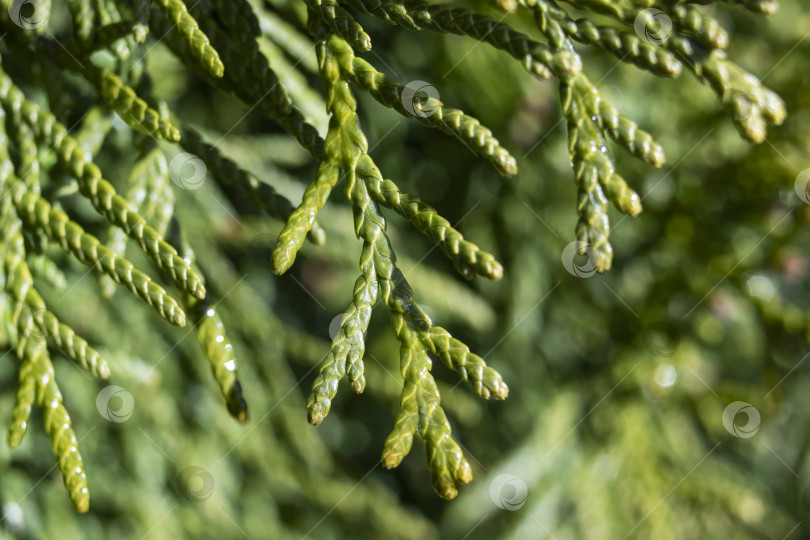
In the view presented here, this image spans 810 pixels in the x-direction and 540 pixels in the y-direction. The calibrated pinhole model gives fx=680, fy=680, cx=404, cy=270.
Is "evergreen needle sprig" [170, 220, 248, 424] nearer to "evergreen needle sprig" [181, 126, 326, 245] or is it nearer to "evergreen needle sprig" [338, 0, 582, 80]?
"evergreen needle sprig" [181, 126, 326, 245]

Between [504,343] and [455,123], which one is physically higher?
[455,123]

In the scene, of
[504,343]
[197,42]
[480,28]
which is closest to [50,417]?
[197,42]

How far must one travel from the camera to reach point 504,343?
2127mm

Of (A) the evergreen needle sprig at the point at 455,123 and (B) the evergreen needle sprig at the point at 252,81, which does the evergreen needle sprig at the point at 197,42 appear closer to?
(B) the evergreen needle sprig at the point at 252,81

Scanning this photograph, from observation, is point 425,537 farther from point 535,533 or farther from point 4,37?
point 4,37

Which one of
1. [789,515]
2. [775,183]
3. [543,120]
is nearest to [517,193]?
[543,120]

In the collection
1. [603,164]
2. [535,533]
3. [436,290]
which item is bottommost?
[535,533]

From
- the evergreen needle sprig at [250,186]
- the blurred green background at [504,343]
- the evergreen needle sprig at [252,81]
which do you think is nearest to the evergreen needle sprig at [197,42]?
the evergreen needle sprig at [252,81]

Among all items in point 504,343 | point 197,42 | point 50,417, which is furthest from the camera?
point 504,343

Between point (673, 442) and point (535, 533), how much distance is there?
1.59 ft

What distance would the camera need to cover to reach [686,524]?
198 centimetres

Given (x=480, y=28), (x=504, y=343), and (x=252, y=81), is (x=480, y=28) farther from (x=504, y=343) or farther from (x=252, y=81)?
(x=504, y=343)

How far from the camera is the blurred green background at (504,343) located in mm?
1777

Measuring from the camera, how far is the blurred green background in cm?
178
